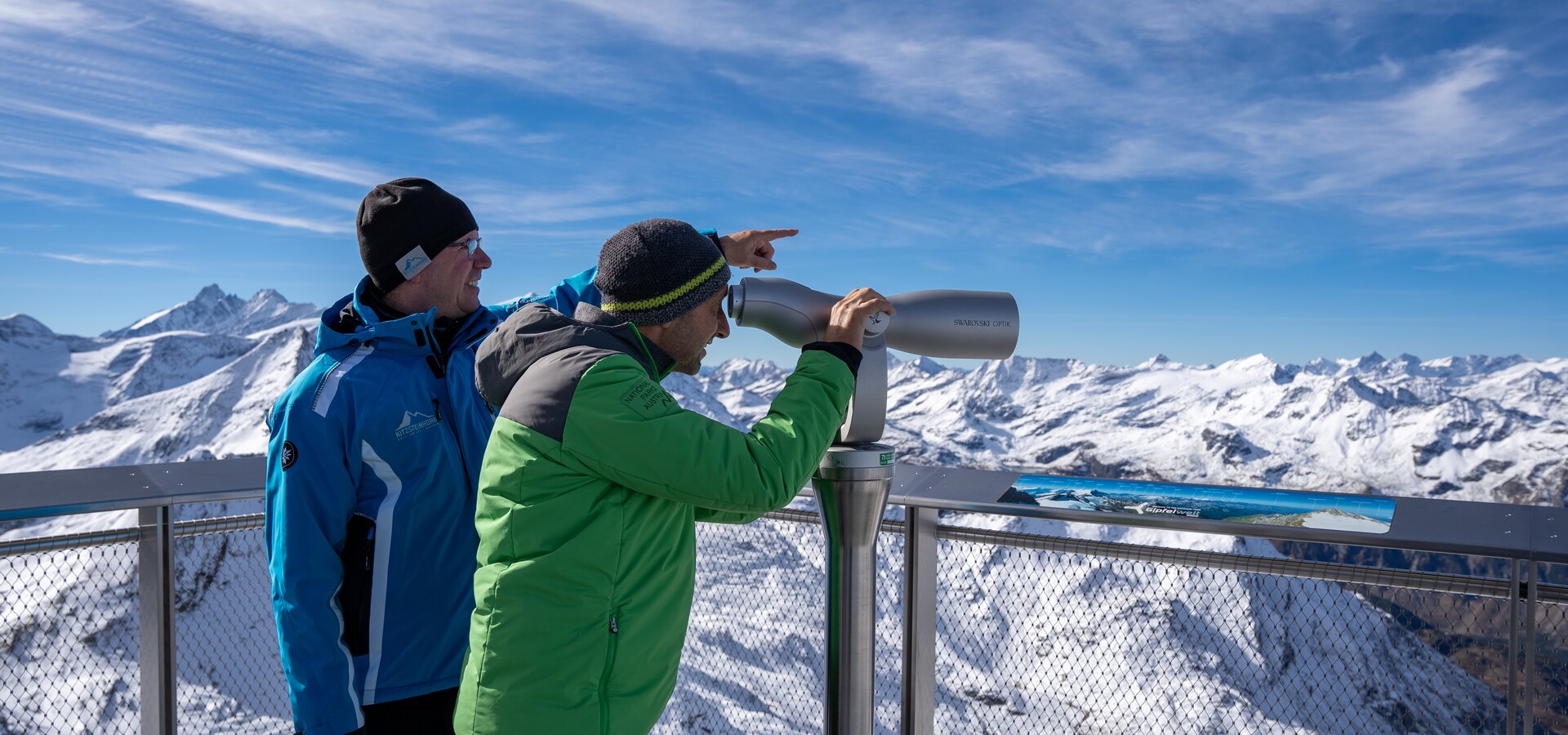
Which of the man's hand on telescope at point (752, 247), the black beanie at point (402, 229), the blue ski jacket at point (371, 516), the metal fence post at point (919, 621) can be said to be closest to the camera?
the blue ski jacket at point (371, 516)

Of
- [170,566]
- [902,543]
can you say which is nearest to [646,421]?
[902,543]

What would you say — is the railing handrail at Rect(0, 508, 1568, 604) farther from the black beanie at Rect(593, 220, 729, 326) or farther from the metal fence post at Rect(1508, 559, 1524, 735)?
the black beanie at Rect(593, 220, 729, 326)

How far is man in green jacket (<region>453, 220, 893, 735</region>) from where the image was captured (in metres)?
1.89

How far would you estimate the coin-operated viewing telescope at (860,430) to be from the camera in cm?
255

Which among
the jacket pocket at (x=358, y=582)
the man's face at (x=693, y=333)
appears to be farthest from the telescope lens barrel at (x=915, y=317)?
the jacket pocket at (x=358, y=582)

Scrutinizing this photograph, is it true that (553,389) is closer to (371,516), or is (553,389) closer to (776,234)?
(371,516)

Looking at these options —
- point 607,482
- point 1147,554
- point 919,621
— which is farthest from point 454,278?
point 1147,554

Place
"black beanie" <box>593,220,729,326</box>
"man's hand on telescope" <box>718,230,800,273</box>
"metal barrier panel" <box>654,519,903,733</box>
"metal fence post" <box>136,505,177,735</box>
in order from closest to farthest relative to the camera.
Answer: "black beanie" <box>593,220,729,326</box>, "man's hand on telescope" <box>718,230,800,273</box>, "metal fence post" <box>136,505,177,735</box>, "metal barrier panel" <box>654,519,903,733</box>

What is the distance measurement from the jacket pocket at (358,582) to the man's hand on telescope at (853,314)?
1.30 m

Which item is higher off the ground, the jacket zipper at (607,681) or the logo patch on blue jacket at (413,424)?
the logo patch on blue jacket at (413,424)

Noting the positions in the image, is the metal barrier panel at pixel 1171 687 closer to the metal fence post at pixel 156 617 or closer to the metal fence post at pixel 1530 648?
the metal fence post at pixel 1530 648

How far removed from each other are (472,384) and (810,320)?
37.6 inches

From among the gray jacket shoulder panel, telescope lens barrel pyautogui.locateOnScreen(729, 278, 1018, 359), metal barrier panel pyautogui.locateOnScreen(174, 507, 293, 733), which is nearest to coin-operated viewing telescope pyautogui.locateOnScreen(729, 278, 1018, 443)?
telescope lens barrel pyautogui.locateOnScreen(729, 278, 1018, 359)

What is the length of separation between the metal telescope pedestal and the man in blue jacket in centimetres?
95
